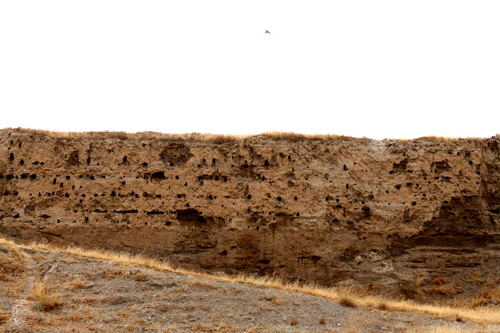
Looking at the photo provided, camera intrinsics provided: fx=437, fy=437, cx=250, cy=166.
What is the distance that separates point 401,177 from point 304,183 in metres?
3.52

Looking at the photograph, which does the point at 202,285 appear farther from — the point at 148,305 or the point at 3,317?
the point at 3,317

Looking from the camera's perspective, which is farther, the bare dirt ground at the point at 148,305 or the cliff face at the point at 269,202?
the cliff face at the point at 269,202

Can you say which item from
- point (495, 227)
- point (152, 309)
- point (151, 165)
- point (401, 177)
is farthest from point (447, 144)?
point (152, 309)

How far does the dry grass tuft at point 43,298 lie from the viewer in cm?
898

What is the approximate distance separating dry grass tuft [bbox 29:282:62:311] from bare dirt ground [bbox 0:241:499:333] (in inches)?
0.7

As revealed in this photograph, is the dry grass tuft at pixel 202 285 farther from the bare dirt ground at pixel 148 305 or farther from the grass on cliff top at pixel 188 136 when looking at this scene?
the grass on cliff top at pixel 188 136

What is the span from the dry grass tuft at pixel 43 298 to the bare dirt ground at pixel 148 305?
0.02m

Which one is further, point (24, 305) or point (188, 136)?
point (188, 136)

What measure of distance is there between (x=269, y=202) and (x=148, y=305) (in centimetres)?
656

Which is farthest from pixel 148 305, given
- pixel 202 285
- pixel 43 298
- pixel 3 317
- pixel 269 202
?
pixel 269 202

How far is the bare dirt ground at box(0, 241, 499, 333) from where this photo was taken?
8758mm

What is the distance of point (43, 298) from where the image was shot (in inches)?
357

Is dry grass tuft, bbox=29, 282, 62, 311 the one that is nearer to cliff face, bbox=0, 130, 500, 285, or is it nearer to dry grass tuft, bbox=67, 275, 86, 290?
dry grass tuft, bbox=67, 275, 86, 290

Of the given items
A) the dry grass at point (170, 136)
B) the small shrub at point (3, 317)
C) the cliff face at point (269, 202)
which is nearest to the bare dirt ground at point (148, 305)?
the small shrub at point (3, 317)
